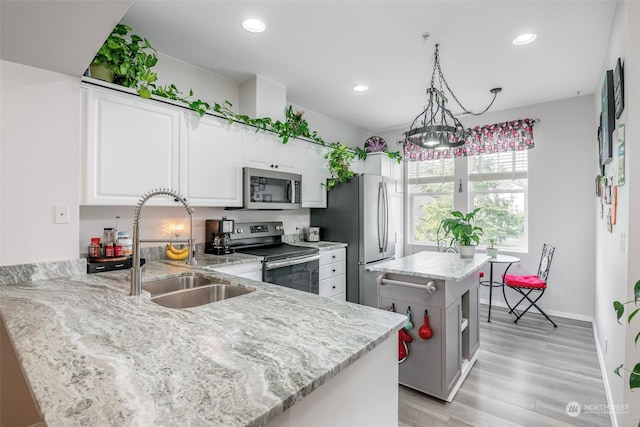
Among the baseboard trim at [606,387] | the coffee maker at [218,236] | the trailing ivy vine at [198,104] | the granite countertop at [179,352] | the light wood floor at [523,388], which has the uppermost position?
the trailing ivy vine at [198,104]

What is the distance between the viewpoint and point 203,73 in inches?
123

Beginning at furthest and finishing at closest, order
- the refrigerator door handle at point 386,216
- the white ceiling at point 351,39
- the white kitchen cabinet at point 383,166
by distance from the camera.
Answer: the white kitchen cabinet at point 383,166
the refrigerator door handle at point 386,216
the white ceiling at point 351,39

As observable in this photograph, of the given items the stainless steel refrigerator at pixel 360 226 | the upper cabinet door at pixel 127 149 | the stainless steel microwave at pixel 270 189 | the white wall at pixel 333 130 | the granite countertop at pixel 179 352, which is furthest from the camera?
the white wall at pixel 333 130

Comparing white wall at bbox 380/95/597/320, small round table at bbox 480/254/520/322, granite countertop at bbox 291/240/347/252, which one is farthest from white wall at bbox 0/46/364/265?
white wall at bbox 380/95/597/320

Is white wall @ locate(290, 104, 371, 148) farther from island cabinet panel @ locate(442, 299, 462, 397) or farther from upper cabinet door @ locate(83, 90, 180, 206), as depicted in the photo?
island cabinet panel @ locate(442, 299, 462, 397)

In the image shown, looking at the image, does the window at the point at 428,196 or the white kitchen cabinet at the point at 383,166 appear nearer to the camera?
the white kitchen cabinet at the point at 383,166

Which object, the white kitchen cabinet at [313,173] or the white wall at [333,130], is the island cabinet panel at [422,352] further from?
the white wall at [333,130]

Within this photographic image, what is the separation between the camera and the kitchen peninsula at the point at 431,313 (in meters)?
2.13

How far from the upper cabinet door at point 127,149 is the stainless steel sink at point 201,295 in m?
0.89

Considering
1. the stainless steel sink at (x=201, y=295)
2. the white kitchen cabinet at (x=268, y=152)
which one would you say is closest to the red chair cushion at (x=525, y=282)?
the white kitchen cabinet at (x=268, y=152)

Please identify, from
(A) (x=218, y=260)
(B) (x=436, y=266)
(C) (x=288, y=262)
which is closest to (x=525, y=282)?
(B) (x=436, y=266)

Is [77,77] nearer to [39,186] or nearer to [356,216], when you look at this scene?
[39,186]

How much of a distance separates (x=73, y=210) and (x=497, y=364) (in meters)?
3.50

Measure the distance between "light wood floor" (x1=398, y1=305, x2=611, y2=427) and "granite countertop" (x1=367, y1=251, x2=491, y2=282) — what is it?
884 mm
